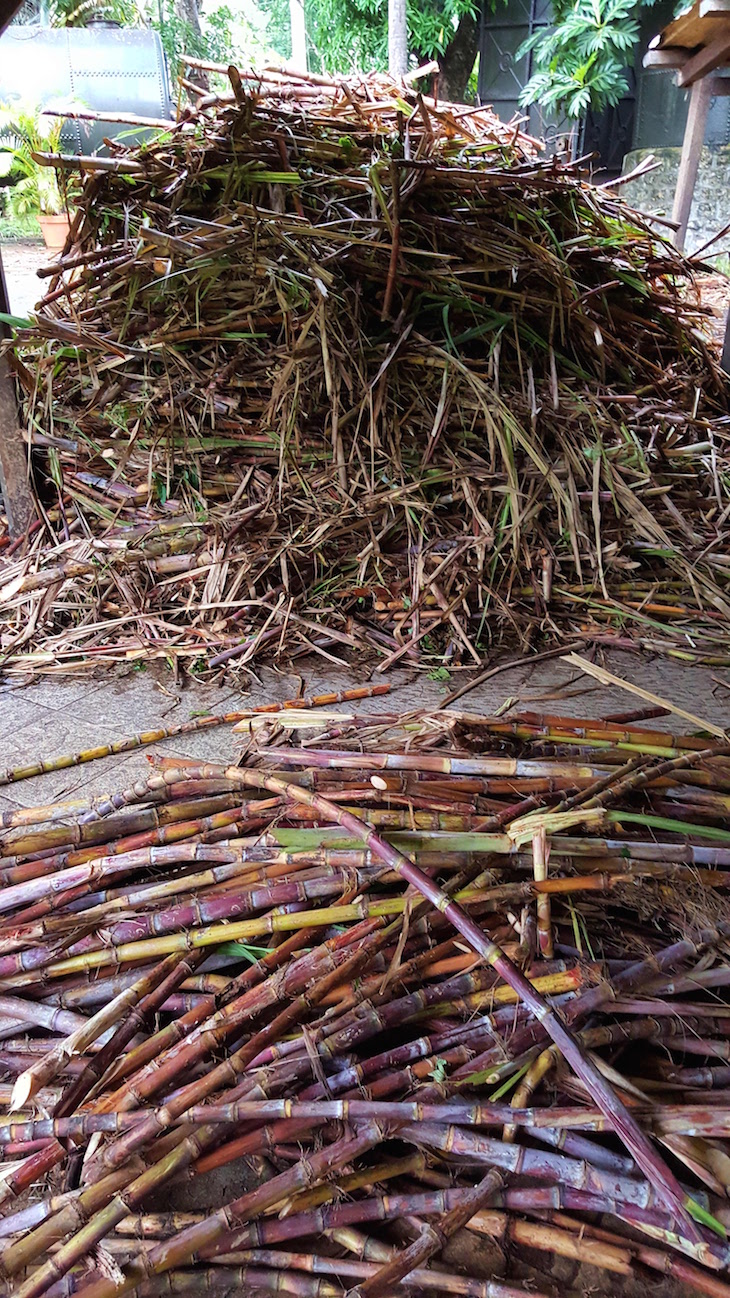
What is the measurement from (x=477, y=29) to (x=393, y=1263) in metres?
13.9

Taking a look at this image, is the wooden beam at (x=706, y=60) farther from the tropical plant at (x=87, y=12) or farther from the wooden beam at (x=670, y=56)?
the tropical plant at (x=87, y=12)

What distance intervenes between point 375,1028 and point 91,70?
12651mm

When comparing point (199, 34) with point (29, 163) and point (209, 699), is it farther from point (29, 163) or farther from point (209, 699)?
point (209, 699)

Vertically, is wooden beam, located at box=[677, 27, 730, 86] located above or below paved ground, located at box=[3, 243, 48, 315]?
above

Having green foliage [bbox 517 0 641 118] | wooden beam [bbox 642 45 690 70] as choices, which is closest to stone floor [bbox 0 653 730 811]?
wooden beam [bbox 642 45 690 70]

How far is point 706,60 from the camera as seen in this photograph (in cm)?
512

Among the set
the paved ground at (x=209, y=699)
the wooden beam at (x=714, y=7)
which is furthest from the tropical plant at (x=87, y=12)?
the paved ground at (x=209, y=699)

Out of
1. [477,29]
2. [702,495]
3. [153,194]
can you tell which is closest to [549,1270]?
[702,495]

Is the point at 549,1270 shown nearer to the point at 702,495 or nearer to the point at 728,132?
the point at 702,495

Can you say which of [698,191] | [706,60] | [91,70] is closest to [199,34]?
[91,70]

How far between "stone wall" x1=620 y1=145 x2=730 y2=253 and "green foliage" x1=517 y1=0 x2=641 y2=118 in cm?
86

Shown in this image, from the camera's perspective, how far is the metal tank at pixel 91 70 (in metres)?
10.2

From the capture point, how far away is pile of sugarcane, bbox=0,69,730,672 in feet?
9.95

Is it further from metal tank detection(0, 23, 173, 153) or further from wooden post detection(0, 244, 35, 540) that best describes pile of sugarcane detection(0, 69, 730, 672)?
metal tank detection(0, 23, 173, 153)
